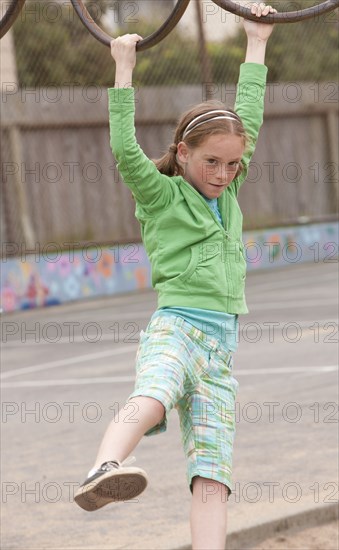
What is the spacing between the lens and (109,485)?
11.2ft

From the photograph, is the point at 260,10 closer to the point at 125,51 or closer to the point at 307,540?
the point at 125,51

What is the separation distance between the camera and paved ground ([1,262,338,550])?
5414 mm

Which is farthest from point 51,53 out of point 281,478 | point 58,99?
point 281,478

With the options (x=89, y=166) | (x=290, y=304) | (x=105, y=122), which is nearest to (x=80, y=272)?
(x=89, y=166)

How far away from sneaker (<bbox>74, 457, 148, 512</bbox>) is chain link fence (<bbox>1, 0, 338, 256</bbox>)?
13761mm

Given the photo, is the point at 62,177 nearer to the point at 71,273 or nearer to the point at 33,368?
the point at 71,273

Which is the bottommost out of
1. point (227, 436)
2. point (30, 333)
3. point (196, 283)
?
point (30, 333)

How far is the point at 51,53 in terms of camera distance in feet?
65.6

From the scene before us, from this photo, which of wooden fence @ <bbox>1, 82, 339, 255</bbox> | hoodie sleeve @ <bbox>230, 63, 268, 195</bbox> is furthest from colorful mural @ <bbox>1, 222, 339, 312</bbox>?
hoodie sleeve @ <bbox>230, 63, 268, 195</bbox>

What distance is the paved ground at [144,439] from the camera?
5.41m

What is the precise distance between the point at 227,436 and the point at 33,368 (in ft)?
25.0

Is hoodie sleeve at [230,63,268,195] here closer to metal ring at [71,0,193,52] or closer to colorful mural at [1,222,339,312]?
metal ring at [71,0,193,52]

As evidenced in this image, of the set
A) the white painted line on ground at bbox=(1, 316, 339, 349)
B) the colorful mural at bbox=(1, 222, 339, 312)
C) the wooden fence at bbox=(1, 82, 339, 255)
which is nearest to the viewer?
the white painted line on ground at bbox=(1, 316, 339, 349)

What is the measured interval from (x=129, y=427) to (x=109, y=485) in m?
0.25
